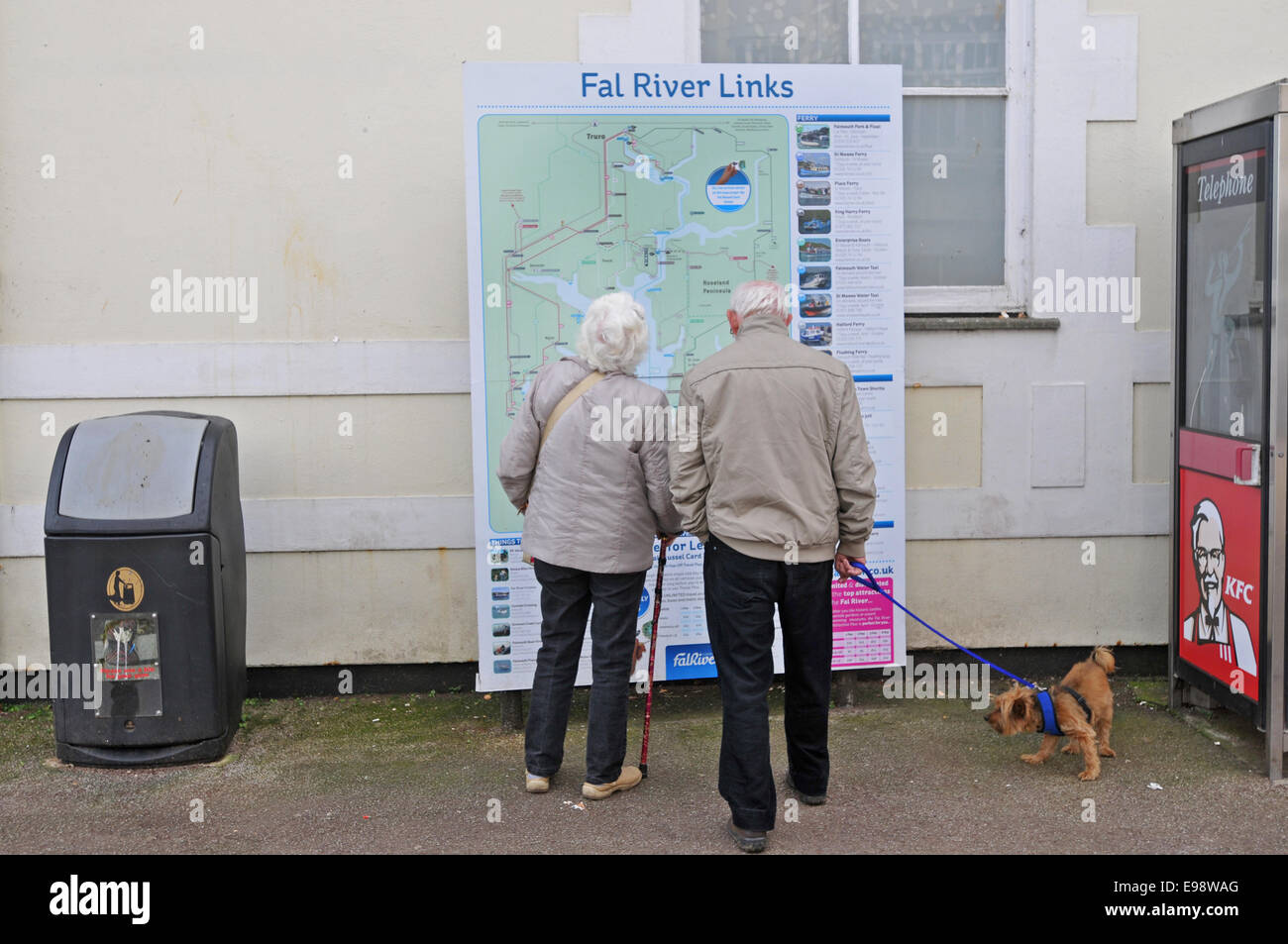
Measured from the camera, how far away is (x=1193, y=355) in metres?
5.21

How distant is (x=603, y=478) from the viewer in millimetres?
4348

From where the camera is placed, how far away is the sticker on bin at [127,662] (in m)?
4.80

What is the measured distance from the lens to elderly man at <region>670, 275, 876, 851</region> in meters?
3.95

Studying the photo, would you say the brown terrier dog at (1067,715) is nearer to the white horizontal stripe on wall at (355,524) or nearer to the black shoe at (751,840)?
the black shoe at (751,840)

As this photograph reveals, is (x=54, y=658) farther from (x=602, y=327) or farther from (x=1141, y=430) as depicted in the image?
(x=1141, y=430)

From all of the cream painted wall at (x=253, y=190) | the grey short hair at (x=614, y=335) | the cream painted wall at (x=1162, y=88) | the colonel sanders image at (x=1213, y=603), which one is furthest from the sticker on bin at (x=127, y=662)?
the cream painted wall at (x=1162, y=88)

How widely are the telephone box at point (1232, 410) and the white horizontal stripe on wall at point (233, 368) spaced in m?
3.03

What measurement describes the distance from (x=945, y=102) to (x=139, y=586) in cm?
398

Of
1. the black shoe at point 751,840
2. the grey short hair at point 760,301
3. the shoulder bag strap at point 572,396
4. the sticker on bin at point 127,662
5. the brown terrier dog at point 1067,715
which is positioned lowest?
the black shoe at point 751,840

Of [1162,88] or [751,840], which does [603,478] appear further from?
[1162,88]

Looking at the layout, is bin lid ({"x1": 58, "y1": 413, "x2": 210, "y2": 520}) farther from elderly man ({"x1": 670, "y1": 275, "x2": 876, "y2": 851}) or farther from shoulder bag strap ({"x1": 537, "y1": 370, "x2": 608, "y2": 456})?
elderly man ({"x1": 670, "y1": 275, "x2": 876, "y2": 851})

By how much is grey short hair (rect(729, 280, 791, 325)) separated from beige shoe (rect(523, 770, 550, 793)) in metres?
1.78

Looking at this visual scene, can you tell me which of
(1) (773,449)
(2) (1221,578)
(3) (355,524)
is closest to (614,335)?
(1) (773,449)

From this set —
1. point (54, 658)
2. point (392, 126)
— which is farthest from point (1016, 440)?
point (54, 658)
